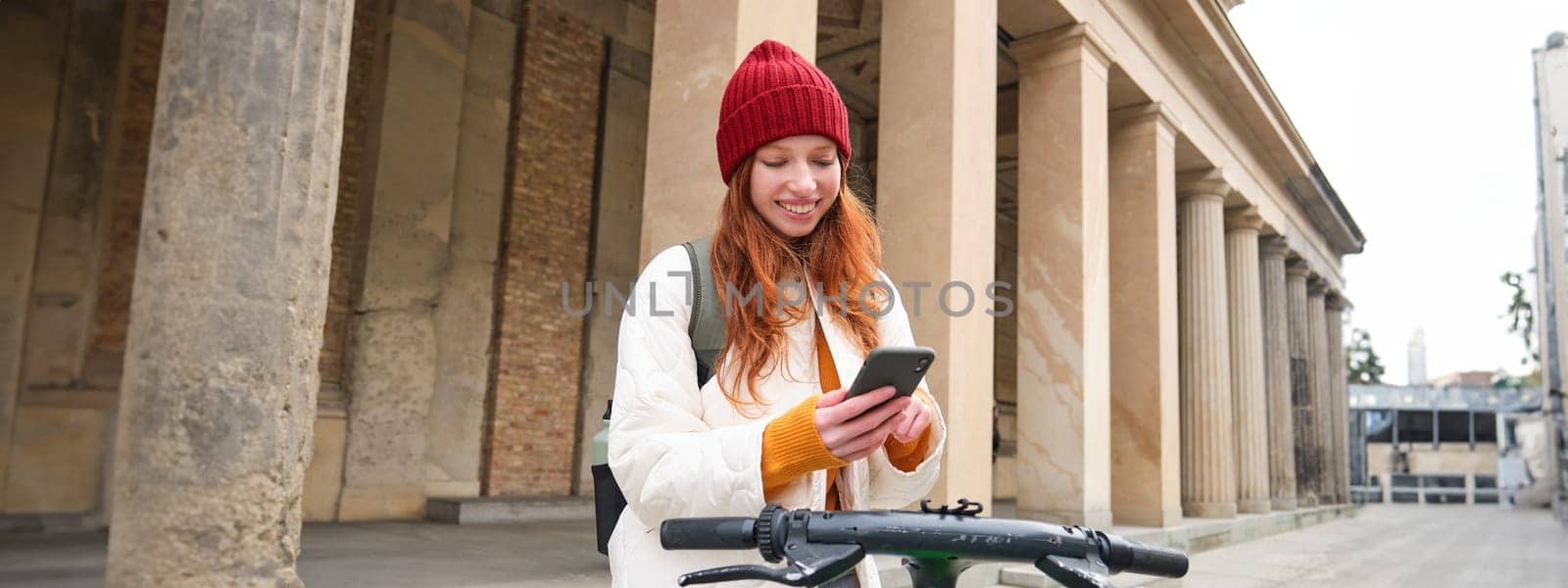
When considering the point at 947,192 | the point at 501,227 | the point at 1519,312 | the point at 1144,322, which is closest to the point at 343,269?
the point at 501,227

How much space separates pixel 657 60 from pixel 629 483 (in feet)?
16.5

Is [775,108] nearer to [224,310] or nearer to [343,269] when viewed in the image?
[224,310]

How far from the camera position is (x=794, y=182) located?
70.4 inches

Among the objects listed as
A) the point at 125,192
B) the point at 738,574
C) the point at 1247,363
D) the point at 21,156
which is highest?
the point at 21,156

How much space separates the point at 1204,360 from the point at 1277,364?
18.7 ft

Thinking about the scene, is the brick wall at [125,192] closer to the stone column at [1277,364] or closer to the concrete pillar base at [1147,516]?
the concrete pillar base at [1147,516]

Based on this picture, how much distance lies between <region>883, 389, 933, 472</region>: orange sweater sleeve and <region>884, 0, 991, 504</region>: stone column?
561cm

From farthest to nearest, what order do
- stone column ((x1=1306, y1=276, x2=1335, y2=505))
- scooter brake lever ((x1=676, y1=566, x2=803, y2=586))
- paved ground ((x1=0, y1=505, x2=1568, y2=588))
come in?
stone column ((x1=1306, y1=276, x2=1335, y2=505)) → paved ground ((x1=0, y1=505, x2=1568, y2=588)) → scooter brake lever ((x1=676, y1=566, x2=803, y2=586))

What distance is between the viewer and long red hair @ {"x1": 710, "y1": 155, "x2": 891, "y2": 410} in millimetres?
1719

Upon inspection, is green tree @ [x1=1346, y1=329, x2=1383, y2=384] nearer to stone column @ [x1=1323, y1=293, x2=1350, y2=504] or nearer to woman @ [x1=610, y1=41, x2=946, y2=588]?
stone column @ [x1=1323, y1=293, x2=1350, y2=504]

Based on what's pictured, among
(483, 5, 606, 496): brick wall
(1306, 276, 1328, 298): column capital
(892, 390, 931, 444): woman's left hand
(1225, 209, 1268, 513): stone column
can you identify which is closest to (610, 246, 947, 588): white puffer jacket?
(892, 390, 931, 444): woman's left hand

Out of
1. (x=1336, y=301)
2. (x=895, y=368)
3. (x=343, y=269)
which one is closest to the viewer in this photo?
(x=895, y=368)

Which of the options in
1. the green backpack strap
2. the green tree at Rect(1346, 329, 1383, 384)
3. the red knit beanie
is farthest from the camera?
the green tree at Rect(1346, 329, 1383, 384)

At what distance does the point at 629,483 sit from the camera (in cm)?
155
